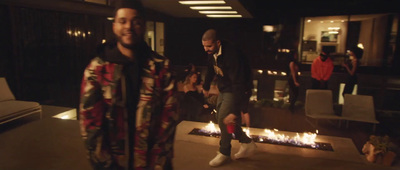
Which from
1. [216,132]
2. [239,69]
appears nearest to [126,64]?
[239,69]

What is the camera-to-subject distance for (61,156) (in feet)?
11.7

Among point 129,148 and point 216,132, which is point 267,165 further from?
point 129,148

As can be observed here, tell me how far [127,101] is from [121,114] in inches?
4.1

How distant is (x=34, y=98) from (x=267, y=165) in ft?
17.0

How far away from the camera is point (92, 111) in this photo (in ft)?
5.78

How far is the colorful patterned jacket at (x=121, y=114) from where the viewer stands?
1757mm

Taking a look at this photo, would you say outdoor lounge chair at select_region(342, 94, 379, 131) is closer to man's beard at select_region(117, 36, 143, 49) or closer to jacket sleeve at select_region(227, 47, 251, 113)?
jacket sleeve at select_region(227, 47, 251, 113)

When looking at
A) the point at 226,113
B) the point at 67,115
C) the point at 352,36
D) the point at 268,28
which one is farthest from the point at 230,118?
the point at 352,36

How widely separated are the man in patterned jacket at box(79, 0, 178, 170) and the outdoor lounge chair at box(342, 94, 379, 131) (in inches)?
220

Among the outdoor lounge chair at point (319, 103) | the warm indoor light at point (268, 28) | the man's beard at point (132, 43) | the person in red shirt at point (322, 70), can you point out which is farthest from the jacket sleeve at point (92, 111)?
the warm indoor light at point (268, 28)

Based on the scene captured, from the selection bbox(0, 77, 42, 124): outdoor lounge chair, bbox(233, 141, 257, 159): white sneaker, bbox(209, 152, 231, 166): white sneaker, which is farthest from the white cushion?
bbox(233, 141, 257, 159): white sneaker

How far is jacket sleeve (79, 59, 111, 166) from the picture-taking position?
5.74ft

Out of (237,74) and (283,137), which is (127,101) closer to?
(237,74)

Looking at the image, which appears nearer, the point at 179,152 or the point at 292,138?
the point at 179,152
